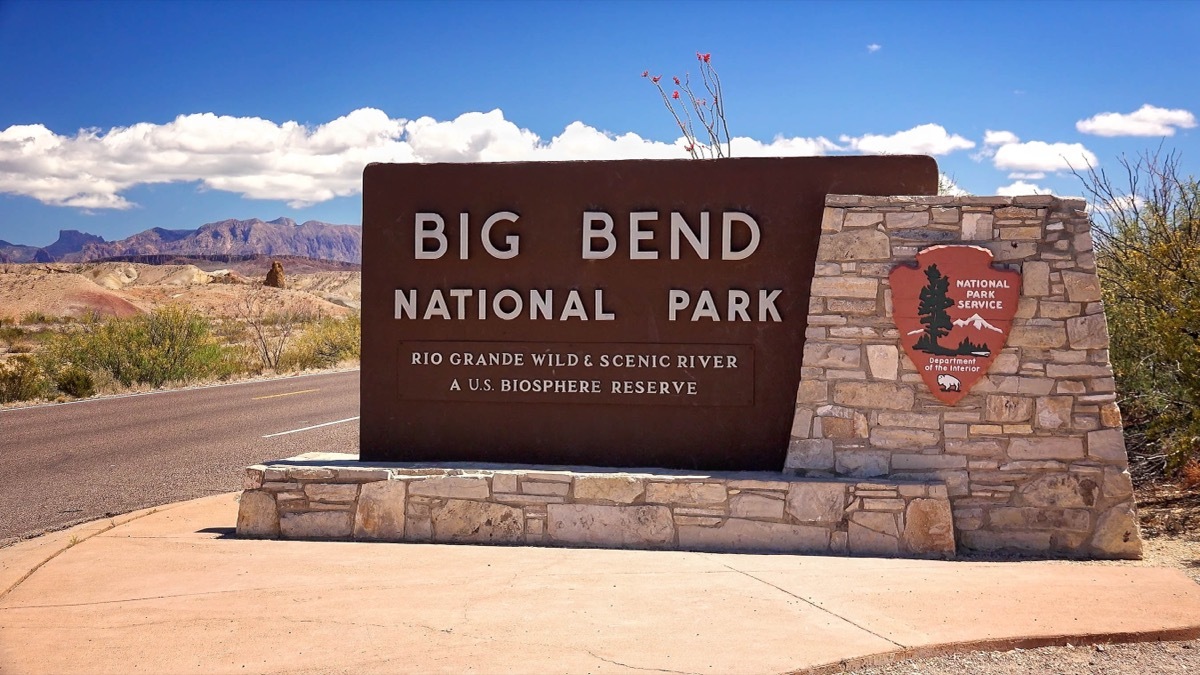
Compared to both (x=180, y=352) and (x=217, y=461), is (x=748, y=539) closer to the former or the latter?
(x=217, y=461)

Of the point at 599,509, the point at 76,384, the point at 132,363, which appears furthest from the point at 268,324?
the point at 599,509

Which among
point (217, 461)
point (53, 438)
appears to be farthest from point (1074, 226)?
point (53, 438)

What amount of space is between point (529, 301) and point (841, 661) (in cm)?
422

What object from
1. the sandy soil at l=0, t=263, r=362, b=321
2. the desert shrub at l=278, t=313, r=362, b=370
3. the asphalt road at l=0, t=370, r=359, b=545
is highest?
the sandy soil at l=0, t=263, r=362, b=321

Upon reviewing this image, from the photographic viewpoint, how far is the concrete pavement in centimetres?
506

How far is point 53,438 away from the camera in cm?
1408

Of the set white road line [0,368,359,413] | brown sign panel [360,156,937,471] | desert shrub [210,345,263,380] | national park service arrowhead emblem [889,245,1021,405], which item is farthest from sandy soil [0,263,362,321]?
national park service arrowhead emblem [889,245,1021,405]

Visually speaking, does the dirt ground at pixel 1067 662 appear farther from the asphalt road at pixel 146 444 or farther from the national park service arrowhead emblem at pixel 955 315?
the asphalt road at pixel 146 444

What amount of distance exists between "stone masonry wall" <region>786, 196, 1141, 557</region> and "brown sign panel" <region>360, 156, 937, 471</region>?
1.05 ft

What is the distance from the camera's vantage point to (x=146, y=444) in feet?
44.4

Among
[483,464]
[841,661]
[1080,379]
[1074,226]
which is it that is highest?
[1074,226]

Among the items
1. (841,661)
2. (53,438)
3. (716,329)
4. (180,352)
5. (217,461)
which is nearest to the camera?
(841,661)

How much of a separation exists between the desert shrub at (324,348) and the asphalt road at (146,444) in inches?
274

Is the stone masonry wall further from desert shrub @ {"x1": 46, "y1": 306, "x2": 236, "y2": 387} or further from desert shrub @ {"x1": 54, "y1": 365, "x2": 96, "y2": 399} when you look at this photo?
desert shrub @ {"x1": 46, "y1": 306, "x2": 236, "y2": 387}
